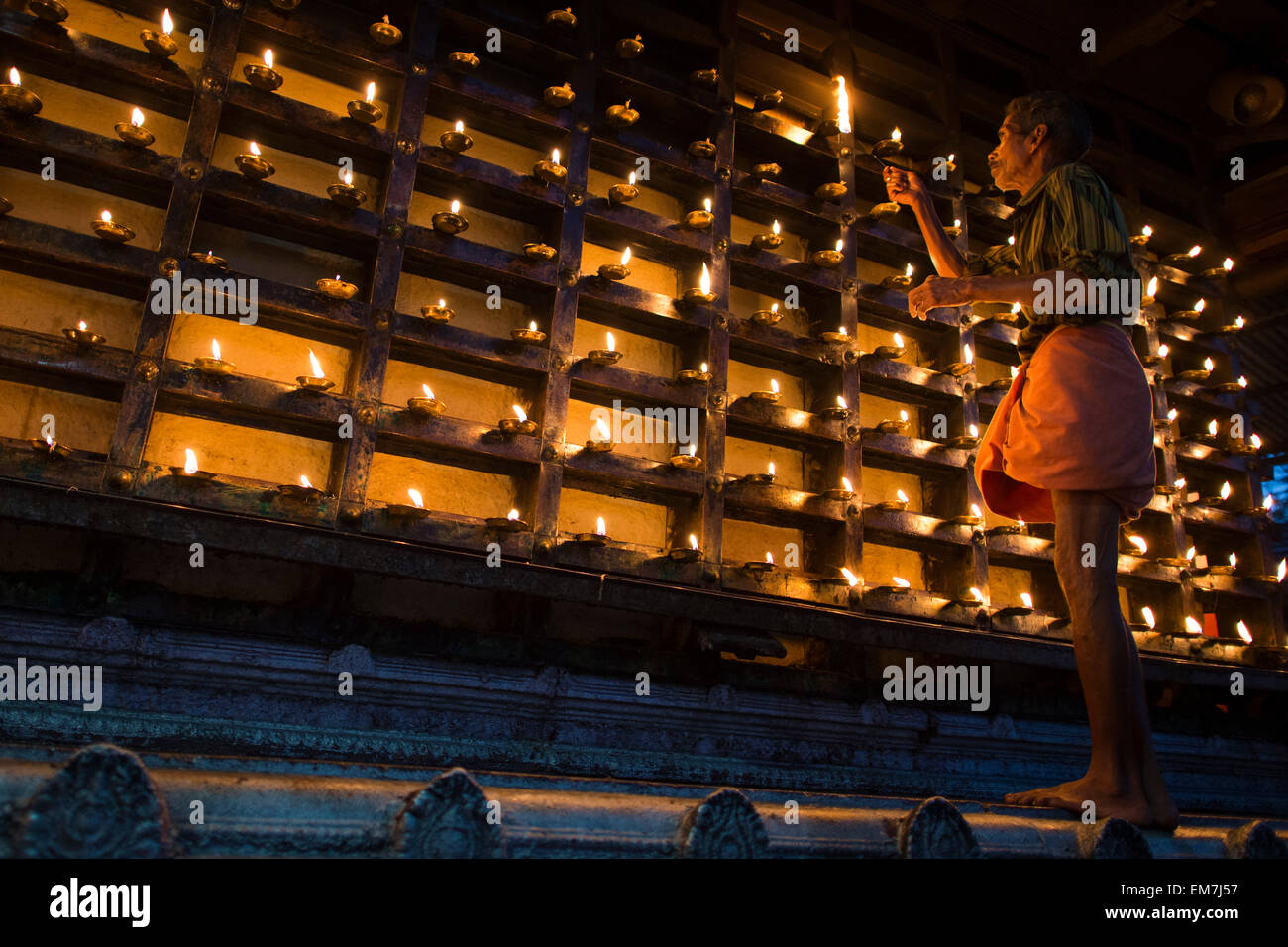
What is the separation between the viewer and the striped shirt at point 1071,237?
3115 millimetres

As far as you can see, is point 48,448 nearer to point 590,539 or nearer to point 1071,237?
point 590,539

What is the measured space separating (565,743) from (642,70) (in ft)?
15.5

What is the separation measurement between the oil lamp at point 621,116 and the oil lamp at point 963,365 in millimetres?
2952

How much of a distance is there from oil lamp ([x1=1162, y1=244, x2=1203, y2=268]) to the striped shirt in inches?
215

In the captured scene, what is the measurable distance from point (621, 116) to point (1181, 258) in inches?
220

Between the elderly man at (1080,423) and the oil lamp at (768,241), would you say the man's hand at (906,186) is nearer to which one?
the elderly man at (1080,423)

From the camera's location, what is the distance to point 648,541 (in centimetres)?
557

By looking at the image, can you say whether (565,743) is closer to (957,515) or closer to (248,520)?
(248,520)

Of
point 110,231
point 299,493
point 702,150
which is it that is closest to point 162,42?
point 110,231

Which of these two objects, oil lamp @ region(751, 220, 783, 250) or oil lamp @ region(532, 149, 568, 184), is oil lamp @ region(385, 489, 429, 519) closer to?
oil lamp @ region(532, 149, 568, 184)

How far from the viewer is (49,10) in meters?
4.35

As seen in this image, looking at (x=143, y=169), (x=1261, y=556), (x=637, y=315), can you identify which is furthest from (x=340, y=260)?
(x=1261, y=556)

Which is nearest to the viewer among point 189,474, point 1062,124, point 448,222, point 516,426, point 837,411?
point 1062,124

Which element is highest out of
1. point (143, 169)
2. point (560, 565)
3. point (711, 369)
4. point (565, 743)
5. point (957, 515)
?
point (143, 169)
